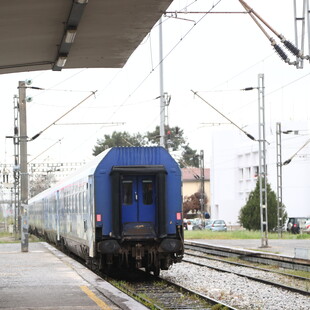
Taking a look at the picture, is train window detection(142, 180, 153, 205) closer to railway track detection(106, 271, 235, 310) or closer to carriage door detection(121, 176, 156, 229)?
carriage door detection(121, 176, 156, 229)

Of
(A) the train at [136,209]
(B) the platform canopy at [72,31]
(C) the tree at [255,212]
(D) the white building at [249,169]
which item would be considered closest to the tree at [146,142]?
(D) the white building at [249,169]

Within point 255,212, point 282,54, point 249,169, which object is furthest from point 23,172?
point 249,169

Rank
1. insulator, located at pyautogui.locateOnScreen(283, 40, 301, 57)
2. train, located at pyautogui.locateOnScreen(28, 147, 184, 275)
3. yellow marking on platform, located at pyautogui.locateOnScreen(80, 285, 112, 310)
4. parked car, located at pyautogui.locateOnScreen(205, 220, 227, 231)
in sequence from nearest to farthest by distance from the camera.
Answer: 1. yellow marking on platform, located at pyautogui.locateOnScreen(80, 285, 112, 310)
2. insulator, located at pyautogui.locateOnScreen(283, 40, 301, 57)
3. train, located at pyautogui.locateOnScreen(28, 147, 184, 275)
4. parked car, located at pyautogui.locateOnScreen(205, 220, 227, 231)

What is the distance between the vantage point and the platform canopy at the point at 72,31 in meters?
9.12

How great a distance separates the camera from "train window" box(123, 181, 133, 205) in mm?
17562

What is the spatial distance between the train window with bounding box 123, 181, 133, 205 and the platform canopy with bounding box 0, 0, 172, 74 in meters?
4.79

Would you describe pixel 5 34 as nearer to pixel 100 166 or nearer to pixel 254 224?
pixel 100 166

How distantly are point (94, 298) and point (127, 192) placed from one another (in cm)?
483

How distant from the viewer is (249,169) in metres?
85.1

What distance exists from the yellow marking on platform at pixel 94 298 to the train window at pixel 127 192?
9.56ft

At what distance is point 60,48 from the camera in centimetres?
1152

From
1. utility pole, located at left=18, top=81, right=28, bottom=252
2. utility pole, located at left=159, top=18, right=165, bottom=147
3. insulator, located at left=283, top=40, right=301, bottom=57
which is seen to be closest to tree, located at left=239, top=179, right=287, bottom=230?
utility pole, located at left=159, top=18, right=165, bottom=147

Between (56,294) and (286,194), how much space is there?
221 ft

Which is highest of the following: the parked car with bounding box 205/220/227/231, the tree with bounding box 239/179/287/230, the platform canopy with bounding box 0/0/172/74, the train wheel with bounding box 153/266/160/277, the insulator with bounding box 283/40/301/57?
the insulator with bounding box 283/40/301/57
